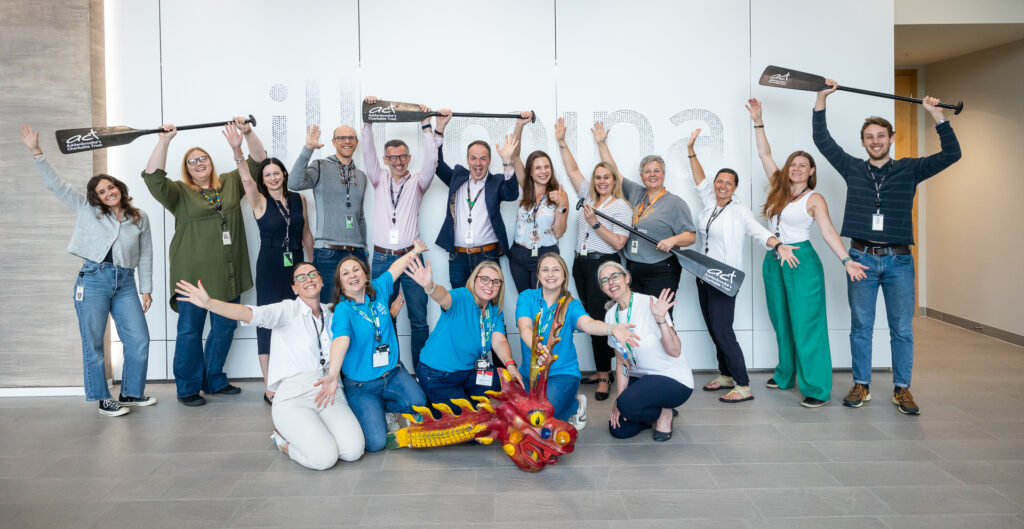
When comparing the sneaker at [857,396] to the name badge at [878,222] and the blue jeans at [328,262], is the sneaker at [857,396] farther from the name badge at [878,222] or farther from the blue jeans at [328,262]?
the blue jeans at [328,262]

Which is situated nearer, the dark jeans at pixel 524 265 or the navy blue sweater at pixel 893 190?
the navy blue sweater at pixel 893 190

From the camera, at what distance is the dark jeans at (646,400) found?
3779 millimetres

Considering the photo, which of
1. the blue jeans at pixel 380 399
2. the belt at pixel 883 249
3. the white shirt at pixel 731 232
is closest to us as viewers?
the blue jeans at pixel 380 399

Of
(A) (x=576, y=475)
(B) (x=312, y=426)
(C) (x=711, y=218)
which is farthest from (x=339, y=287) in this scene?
(C) (x=711, y=218)

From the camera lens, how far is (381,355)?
390cm

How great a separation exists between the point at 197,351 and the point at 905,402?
4.62 m

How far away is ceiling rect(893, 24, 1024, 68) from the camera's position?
20.2 ft

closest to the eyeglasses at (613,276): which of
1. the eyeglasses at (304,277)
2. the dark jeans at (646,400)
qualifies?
the dark jeans at (646,400)

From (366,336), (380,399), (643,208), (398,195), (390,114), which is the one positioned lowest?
(380,399)

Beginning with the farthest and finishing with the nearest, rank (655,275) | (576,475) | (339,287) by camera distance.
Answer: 1. (655,275)
2. (339,287)
3. (576,475)

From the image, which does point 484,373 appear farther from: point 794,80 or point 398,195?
point 794,80

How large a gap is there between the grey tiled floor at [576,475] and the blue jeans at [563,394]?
16cm

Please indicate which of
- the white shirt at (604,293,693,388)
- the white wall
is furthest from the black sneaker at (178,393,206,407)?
the white shirt at (604,293,693,388)

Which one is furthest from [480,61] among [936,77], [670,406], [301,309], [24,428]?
[936,77]
